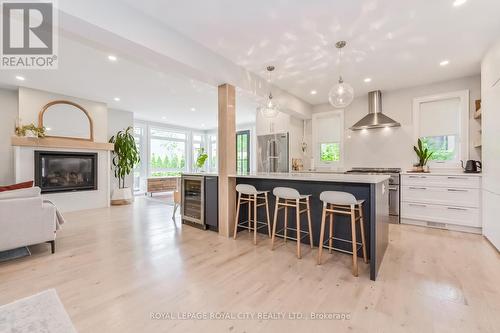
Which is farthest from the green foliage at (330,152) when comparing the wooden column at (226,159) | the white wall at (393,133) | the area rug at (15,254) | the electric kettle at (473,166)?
the area rug at (15,254)

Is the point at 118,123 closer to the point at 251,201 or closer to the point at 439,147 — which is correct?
the point at 251,201

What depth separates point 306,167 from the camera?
6074 mm

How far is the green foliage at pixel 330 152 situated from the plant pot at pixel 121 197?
562 centimetres

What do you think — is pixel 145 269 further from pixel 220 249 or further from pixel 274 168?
pixel 274 168

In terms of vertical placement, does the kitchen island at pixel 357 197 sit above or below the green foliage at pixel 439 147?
below

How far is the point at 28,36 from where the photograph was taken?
9.39 feet

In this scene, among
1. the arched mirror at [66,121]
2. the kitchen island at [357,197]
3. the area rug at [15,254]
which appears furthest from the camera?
the arched mirror at [66,121]

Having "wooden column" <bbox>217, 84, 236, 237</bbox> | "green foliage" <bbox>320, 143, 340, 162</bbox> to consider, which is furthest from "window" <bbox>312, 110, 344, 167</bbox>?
"wooden column" <bbox>217, 84, 236, 237</bbox>

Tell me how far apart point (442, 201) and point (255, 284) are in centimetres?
376

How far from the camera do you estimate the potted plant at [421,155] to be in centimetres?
435

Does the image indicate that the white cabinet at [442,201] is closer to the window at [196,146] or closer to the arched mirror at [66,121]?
the arched mirror at [66,121]

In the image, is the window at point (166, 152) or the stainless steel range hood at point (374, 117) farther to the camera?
the window at point (166, 152)

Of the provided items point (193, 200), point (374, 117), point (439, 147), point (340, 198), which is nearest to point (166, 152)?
point (193, 200)

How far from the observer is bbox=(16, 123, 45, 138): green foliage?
183 inches
